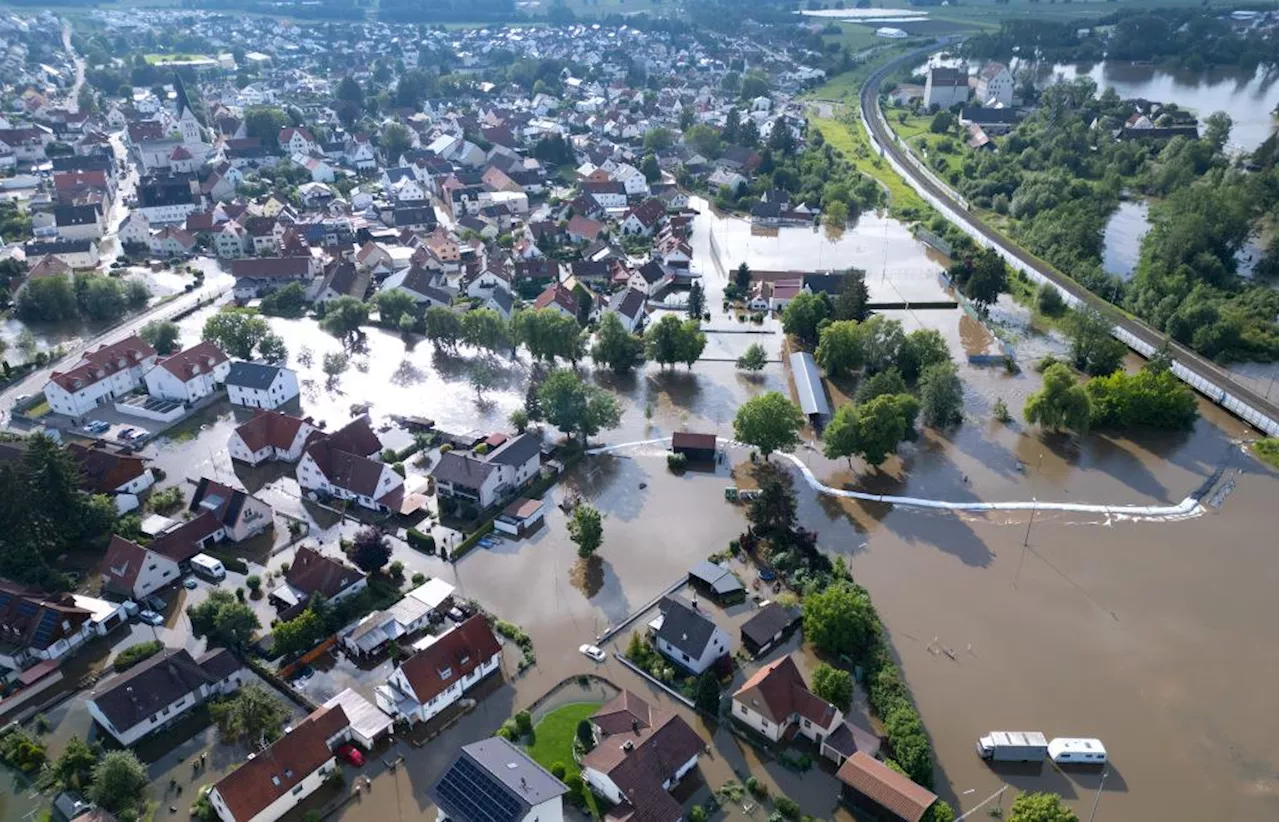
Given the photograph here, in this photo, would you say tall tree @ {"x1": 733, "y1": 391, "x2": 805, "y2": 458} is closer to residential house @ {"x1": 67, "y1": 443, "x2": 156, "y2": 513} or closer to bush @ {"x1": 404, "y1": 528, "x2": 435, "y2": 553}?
bush @ {"x1": 404, "y1": 528, "x2": 435, "y2": 553}

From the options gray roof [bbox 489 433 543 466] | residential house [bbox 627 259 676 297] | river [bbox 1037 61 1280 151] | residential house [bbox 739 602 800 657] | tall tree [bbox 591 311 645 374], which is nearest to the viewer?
residential house [bbox 739 602 800 657]

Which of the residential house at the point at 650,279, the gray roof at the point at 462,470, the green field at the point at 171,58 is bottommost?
the gray roof at the point at 462,470

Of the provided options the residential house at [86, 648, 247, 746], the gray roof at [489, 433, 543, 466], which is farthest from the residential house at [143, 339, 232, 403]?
the residential house at [86, 648, 247, 746]

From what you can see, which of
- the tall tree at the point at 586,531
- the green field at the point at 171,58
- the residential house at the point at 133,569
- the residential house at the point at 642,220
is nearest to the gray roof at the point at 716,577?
the tall tree at the point at 586,531

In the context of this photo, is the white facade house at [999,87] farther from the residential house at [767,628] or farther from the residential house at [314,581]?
the residential house at [314,581]

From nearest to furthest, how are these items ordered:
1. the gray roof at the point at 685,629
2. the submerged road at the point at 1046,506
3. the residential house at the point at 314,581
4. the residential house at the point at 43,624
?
1. the gray roof at the point at 685,629
2. the residential house at the point at 43,624
3. the residential house at the point at 314,581
4. the submerged road at the point at 1046,506

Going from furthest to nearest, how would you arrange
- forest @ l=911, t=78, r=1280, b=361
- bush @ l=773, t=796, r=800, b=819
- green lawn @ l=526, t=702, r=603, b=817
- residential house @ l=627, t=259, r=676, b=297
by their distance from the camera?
residential house @ l=627, t=259, r=676, b=297 < forest @ l=911, t=78, r=1280, b=361 < green lawn @ l=526, t=702, r=603, b=817 < bush @ l=773, t=796, r=800, b=819

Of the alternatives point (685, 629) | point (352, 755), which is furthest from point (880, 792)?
point (352, 755)
